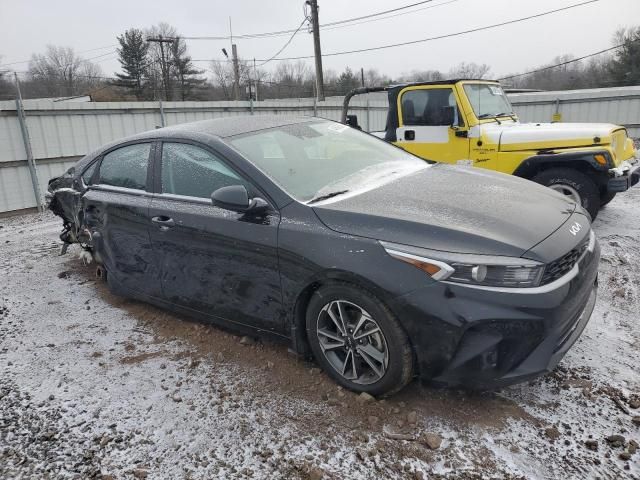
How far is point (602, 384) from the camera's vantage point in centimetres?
274

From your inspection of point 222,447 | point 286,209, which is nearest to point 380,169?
point 286,209

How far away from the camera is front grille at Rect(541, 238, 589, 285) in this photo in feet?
7.75

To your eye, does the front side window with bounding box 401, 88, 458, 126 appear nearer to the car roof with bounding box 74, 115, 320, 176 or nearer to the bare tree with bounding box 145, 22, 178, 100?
the car roof with bounding box 74, 115, 320, 176

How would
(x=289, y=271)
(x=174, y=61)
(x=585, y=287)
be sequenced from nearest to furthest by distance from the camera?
(x=585, y=287)
(x=289, y=271)
(x=174, y=61)

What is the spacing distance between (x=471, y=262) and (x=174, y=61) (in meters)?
51.1

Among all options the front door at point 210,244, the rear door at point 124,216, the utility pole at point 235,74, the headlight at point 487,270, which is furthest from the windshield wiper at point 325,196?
the utility pole at point 235,74

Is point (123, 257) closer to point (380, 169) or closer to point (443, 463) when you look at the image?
point (380, 169)

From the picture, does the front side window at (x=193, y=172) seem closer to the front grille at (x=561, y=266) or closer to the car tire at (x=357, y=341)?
the car tire at (x=357, y=341)

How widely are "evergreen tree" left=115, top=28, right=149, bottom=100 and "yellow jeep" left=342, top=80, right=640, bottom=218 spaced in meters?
47.3

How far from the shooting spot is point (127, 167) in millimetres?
4016

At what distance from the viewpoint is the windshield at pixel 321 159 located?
3090 millimetres

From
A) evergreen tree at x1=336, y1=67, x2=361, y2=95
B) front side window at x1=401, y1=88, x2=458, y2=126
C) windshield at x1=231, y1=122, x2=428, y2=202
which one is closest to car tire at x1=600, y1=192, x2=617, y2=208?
front side window at x1=401, y1=88, x2=458, y2=126

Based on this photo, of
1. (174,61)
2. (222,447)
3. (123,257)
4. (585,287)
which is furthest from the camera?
(174,61)

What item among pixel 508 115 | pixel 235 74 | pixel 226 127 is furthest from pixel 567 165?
pixel 235 74
